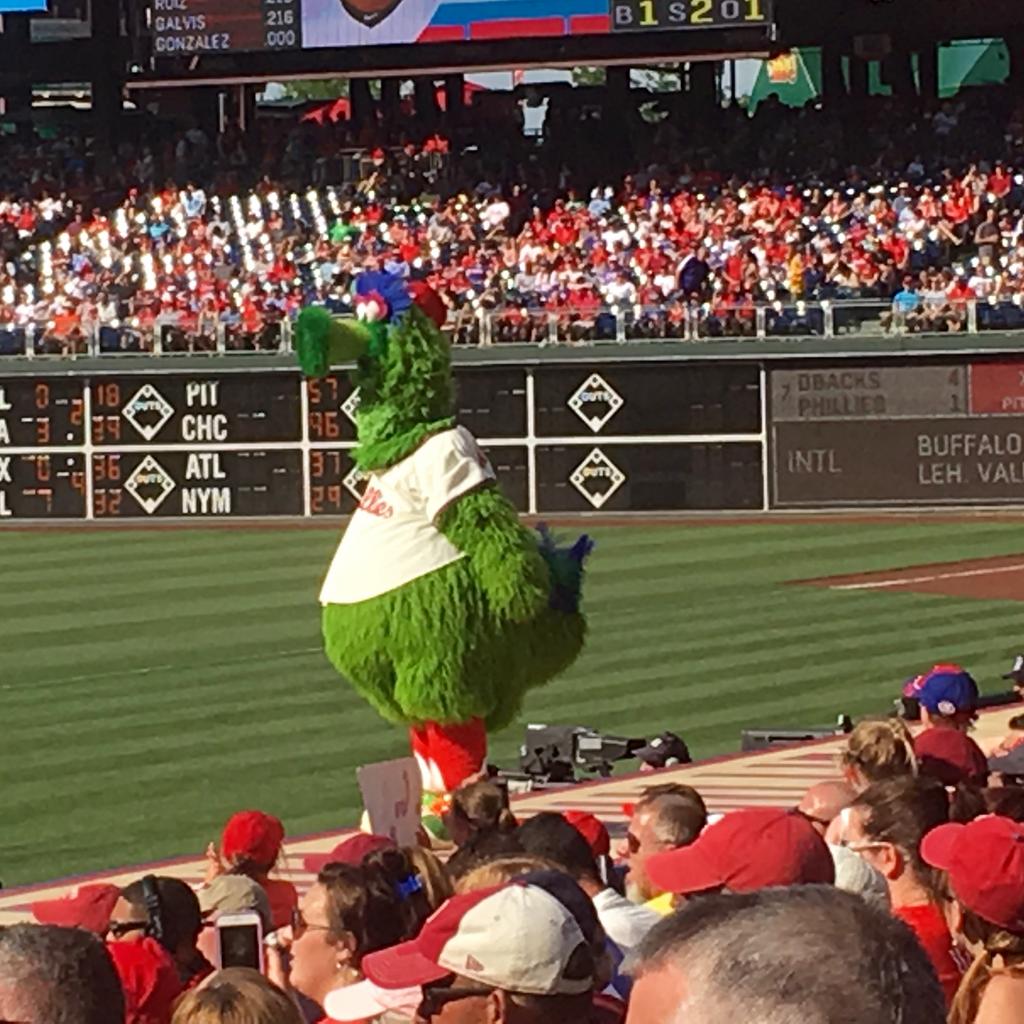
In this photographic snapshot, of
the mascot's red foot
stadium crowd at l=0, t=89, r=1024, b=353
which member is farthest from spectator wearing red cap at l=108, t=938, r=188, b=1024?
stadium crowd at l=0, t=89, r=1024, b=353

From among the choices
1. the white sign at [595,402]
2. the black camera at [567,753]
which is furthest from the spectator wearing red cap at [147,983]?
the white sign at [595,402]

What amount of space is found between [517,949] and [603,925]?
184 cm

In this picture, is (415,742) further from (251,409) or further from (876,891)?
(251,409)

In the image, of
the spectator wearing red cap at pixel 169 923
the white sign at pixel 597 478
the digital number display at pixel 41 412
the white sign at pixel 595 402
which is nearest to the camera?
the spectator wearing red cap at pixel 169 923

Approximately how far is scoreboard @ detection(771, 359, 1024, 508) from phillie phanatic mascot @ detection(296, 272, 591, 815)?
21.2m

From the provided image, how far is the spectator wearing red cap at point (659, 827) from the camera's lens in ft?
23.0

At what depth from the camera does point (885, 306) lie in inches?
1310

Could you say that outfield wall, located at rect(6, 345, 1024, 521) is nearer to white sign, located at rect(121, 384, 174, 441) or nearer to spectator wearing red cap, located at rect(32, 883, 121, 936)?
white sign, located at rect(121, 384, 174, 441)

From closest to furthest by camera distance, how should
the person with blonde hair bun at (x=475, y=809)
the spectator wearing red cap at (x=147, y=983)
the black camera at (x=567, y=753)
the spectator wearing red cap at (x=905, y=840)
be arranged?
the spectator wearing red cap at (x=147, y=983), the spectator wearing red cap at (x=905, y=840), the person with blonde hair bun at (x=475, y=809), the black camera at (x=567, y=753)

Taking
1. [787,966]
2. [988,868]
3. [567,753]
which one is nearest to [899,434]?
[567,753]

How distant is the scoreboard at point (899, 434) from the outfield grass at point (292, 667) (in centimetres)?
167

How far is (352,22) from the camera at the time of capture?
39.8 m

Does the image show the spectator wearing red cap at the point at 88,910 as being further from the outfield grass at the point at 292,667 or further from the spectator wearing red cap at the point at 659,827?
the outfield grass at the point at 292,667

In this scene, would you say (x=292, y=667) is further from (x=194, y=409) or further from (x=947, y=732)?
(x=194, y=409)
